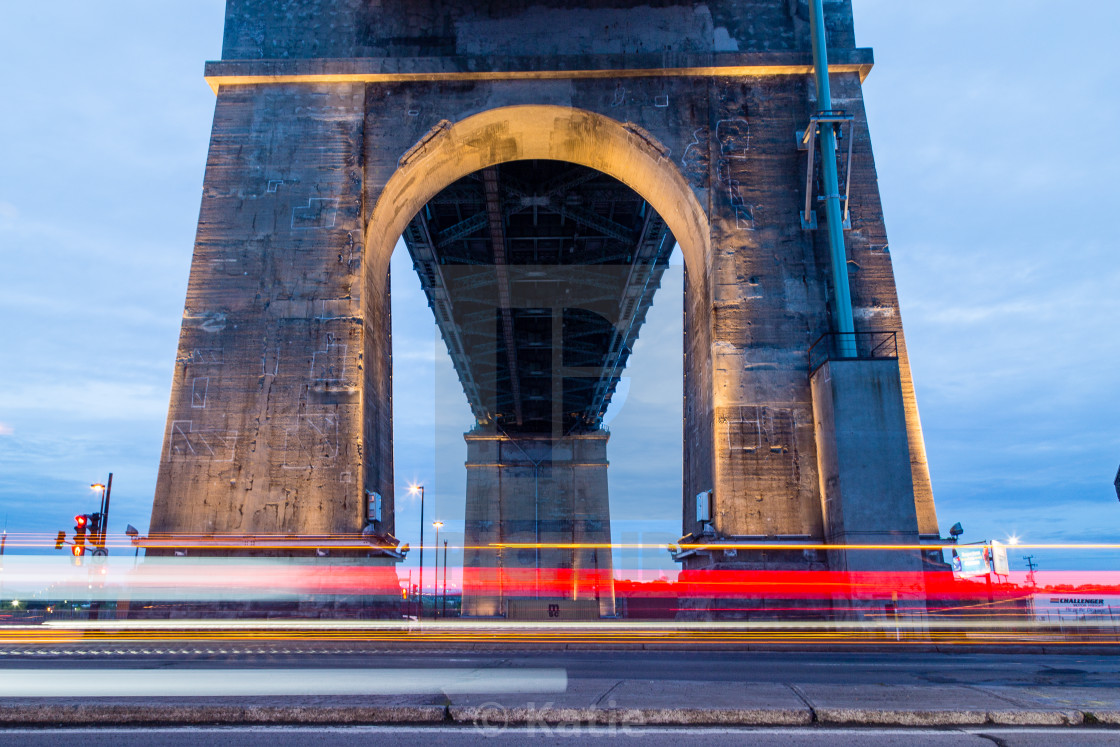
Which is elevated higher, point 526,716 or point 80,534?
point 80,534

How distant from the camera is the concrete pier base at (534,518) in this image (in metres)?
56.3

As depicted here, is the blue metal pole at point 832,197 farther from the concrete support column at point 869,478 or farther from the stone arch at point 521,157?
the stone arch at point 521,157

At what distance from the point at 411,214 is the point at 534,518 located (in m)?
38.0

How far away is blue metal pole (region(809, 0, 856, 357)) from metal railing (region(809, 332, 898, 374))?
23 mm

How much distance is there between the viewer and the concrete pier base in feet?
185

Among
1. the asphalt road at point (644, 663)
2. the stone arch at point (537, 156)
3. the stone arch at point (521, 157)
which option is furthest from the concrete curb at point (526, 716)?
the stone arch at point (537, 156)

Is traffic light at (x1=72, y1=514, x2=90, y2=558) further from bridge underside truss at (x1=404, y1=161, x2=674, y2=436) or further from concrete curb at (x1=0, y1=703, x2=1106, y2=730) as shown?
concrete curb at (x1=0, y1=703, x2=1106, y2=730)

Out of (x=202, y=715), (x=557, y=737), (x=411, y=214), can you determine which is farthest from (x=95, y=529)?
(x=557, y=737)

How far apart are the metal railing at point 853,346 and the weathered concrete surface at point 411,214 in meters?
0.30

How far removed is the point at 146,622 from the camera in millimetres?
16047

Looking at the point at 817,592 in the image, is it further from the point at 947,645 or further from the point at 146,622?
the point at 146,622

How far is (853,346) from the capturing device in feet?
60.0

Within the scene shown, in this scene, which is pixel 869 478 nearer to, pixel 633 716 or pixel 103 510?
pixel 633 716

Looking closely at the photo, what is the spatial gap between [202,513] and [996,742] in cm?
1690
